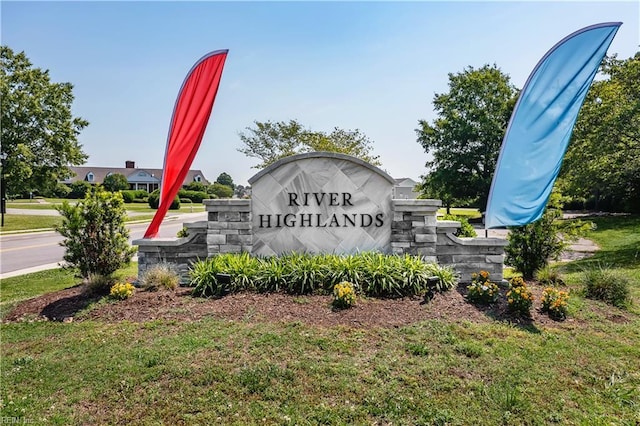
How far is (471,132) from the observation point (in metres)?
27.2

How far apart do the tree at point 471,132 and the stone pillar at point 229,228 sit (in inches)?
911

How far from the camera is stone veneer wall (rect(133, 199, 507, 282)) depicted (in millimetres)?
7590

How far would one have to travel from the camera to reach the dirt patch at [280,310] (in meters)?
5.47

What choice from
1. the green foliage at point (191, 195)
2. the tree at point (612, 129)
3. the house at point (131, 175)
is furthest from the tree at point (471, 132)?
the house at point (131, 175)

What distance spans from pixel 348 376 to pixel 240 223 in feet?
14.4

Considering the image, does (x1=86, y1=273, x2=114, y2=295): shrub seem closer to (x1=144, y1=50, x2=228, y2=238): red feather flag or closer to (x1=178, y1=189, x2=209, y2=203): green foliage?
(x1=144, y1=50, x2=228, y2=238): red feather flag

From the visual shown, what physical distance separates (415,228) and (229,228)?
3628mm

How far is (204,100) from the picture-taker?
7.67 metres

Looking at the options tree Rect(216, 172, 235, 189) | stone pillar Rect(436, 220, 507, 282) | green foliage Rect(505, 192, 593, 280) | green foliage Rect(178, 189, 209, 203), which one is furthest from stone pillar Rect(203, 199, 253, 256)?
tree Rect(216, 172, 235, 189)

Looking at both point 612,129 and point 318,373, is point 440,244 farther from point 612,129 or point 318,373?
point 612,129

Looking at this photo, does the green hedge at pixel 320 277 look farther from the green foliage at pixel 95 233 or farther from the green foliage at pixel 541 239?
the green foliage at pixel 541 239

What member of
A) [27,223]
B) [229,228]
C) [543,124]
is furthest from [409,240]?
[27,223]

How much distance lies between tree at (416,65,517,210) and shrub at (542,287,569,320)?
22.7 metres

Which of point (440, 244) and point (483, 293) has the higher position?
point (440, 244)
